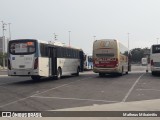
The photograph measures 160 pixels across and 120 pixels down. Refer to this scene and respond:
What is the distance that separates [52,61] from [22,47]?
3.77m

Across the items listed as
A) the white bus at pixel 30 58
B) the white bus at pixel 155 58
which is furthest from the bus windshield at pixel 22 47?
the white bus at pixel 155 58

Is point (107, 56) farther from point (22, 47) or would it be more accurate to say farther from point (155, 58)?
point (22, 47)

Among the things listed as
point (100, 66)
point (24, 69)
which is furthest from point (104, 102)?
point (100, 66)

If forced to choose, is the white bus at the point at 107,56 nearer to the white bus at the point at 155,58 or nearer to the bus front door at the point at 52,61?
the white bus at the point at 155,58

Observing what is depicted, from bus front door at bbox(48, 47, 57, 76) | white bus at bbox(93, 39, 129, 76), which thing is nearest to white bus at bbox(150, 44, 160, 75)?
white bus at bbox(93, 39, 129, 76)

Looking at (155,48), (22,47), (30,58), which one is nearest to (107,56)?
(155,48)

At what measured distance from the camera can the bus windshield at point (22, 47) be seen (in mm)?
24641

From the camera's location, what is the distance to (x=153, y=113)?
39.5ft

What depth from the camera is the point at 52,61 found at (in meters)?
27.9

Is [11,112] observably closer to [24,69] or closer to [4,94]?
[4,94]

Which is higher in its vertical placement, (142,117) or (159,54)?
(159,54)

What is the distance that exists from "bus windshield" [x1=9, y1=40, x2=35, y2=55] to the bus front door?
2.82m

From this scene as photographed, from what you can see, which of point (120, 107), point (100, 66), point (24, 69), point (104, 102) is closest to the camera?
point (120, 107)

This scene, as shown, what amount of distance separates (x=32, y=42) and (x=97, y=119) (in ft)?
47.8
